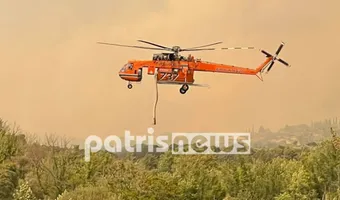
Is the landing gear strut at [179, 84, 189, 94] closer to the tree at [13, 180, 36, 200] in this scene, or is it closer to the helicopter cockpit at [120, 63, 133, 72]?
the helicopter cockpit at [120, 63, 133, 72]

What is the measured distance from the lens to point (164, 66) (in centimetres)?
3547

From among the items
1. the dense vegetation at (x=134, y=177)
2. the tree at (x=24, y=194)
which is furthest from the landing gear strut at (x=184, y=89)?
the tree at (x=24, y=194)

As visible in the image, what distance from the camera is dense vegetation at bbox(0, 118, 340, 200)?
6262 cm

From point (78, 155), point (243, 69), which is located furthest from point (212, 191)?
point (243, 69)

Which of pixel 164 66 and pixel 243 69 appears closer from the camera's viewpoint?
pixel 164 66

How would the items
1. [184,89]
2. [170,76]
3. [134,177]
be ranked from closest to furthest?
[184,89]
[170,76]
[134,177]

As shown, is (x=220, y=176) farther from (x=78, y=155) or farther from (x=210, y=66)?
(x=210, y=66)

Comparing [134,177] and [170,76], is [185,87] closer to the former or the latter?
[170,76]

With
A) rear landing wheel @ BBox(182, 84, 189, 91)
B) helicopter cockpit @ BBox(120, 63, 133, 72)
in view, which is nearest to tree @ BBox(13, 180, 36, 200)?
helicopter cockpit @ BBox(120, 63, 133, 72)

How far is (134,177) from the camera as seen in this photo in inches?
2562

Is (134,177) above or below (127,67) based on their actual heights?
below

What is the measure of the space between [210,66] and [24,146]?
51.4 m

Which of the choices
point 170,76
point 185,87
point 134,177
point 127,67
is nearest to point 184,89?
point 185,87

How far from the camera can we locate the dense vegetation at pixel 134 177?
62.6 metres
